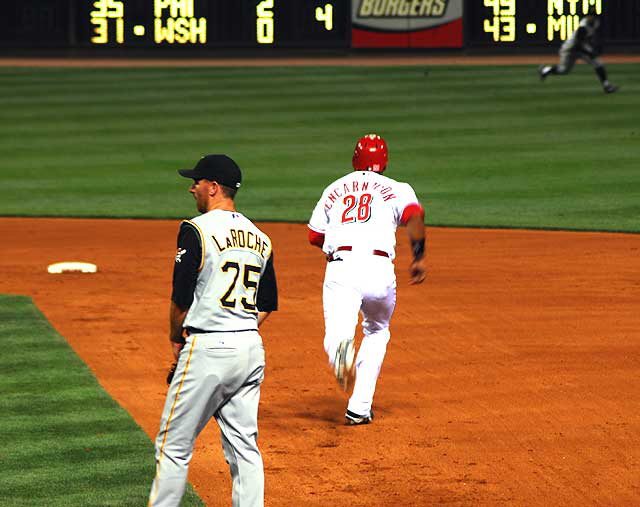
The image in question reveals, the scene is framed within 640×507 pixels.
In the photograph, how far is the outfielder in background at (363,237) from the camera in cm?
841

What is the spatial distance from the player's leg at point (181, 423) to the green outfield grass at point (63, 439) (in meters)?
1.30

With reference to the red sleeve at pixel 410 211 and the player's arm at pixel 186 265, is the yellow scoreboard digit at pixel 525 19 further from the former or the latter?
the player's arm at pixel 186 265

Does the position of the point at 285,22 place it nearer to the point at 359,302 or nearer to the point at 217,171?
the point at 359,302

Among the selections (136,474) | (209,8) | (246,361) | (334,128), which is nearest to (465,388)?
(136,474)

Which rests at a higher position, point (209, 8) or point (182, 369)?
point (209, 8)

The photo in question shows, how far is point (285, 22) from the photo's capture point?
38000mm

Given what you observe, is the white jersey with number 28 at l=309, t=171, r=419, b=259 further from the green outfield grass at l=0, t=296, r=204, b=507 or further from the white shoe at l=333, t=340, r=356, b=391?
the green outfield grass at l=0, t=296, r=204, b=507

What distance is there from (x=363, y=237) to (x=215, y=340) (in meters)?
2.65

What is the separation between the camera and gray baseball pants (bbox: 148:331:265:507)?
593cm

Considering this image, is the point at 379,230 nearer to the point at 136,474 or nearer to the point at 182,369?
the point at 136,474

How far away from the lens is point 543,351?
1061cm

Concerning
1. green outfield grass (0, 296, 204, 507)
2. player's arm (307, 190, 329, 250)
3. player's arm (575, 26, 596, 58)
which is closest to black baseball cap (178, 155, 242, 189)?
green outfield grass (0, 296, 204, 507)

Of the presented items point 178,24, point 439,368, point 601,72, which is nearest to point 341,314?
point 439,368

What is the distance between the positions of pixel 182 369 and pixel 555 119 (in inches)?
906
